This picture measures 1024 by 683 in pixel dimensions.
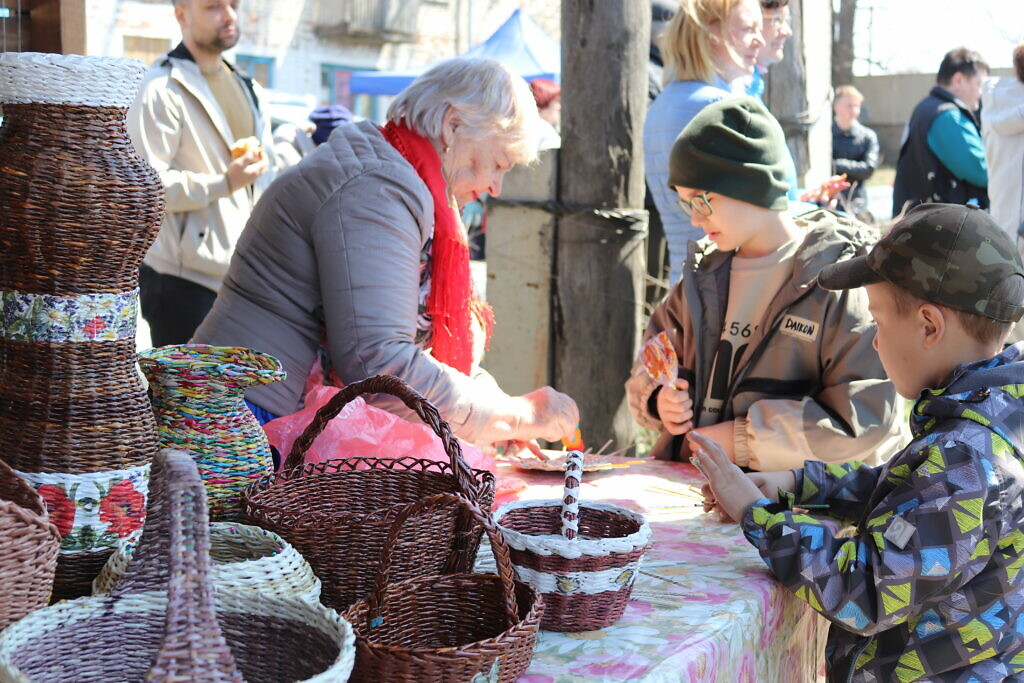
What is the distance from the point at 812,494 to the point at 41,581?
1321 millimetres

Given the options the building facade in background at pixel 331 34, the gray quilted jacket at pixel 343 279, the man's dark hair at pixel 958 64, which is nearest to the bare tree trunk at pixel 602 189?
the gray quilted jacket at pixel 343 279

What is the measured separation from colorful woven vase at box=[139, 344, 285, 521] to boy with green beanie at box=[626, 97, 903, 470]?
1235mm

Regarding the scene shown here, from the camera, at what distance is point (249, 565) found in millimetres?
1196

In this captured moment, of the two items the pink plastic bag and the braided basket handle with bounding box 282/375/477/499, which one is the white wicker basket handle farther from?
the pink plastic bag

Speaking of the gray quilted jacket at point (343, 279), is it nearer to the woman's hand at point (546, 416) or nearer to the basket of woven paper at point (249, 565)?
the woman's hand at point (546, 416)

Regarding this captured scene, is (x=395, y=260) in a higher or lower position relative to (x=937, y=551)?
higher

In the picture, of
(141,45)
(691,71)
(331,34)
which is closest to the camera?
(691,71)

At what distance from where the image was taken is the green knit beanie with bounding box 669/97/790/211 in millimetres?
2396

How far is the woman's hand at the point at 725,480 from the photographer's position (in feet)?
5.84

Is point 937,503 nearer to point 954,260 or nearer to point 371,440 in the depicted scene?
point 954,260

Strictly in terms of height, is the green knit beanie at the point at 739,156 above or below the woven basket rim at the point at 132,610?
above

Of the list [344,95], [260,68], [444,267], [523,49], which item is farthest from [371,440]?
[344,95]

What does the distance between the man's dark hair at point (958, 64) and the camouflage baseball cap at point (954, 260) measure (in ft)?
16.2

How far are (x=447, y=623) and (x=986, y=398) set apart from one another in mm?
867
